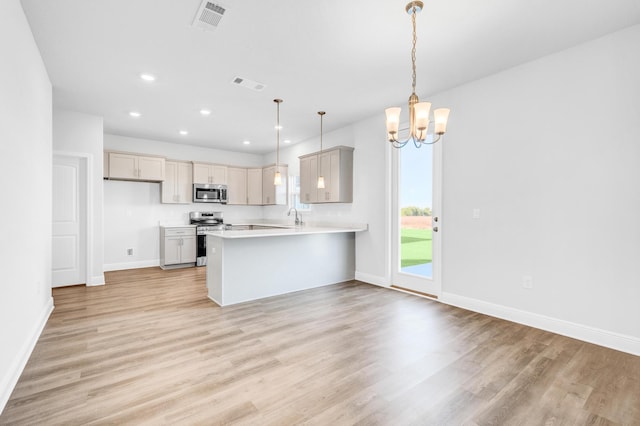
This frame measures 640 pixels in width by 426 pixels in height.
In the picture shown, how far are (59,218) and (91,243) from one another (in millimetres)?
561

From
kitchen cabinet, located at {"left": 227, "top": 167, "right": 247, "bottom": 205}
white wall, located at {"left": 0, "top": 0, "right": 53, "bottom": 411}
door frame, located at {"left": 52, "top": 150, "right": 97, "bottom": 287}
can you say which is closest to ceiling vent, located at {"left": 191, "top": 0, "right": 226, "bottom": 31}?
white wall, located at {"left": 0, "top": 0, "right": 53, "bottom": 411}

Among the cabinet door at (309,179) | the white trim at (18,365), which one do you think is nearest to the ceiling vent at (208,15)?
the white trim at (18,365)

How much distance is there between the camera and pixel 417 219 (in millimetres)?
4398

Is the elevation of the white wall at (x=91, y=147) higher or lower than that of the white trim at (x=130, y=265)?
higher

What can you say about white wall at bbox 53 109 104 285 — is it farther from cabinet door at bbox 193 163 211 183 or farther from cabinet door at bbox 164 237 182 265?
cabinet door at bbox 193 163 211 183

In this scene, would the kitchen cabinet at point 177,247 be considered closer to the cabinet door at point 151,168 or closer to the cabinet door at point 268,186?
the cabinet door at point 151,168

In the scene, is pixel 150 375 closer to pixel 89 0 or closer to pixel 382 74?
pixel 89 0

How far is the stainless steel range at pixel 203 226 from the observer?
6.64 metres

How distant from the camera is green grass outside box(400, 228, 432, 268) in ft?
13.9

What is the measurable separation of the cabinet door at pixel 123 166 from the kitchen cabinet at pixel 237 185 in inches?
78.1

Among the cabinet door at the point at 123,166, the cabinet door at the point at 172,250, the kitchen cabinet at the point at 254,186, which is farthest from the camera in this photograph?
the kitchen cabinet at the point at 254,186

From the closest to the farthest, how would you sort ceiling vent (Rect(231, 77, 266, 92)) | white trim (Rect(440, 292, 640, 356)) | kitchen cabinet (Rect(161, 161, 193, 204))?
white trim (Rect(440, 292, 640, 356)) < ceiling vent (Rect(231, 77, 266, 92)) < kitchen cabinet (Rect(161, 161, 193, 204))

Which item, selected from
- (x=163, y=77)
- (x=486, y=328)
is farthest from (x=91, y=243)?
(x=486, y=328)

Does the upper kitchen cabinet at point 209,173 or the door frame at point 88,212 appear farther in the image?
the upper kitchen cabinet at point 209,173
